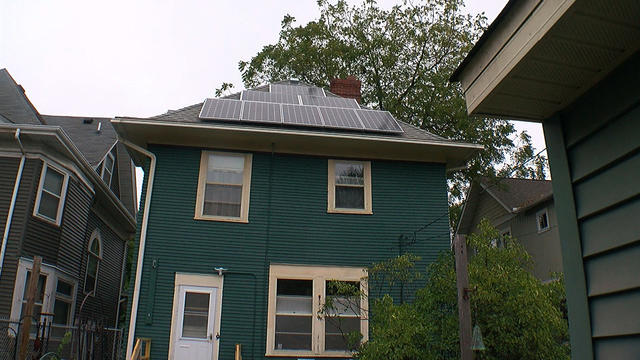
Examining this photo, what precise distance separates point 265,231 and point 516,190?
489 inches

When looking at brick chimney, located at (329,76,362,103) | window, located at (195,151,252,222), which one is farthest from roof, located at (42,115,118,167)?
brick chimney, located at (329,76,362,103)

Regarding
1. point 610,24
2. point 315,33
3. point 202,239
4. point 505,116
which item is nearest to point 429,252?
point 202,239

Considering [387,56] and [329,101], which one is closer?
[329,101]

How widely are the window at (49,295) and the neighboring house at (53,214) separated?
0.02 metres

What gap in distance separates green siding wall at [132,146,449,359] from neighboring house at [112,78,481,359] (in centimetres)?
2

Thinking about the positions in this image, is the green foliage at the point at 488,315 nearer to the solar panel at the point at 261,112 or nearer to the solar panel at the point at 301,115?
the solar panel at the point at 301,115

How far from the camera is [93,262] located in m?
17.0

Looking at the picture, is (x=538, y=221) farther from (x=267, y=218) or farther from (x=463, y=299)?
(x=463, y=299)

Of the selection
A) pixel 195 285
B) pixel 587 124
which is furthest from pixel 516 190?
pixel 587 124

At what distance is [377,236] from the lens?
1151 centimetres

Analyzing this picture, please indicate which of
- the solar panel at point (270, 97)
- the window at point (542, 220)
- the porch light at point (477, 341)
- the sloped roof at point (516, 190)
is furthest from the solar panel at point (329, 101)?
the porch light at point (477, 341)

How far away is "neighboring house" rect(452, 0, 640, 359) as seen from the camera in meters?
2.40

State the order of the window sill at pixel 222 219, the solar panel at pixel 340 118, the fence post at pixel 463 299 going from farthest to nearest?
1. the solar panel at pixel 340 118
2. the window sill at pixel 222 219
3. the fence post at pixel 463 299

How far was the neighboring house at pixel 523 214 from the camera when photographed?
16.2 meters
